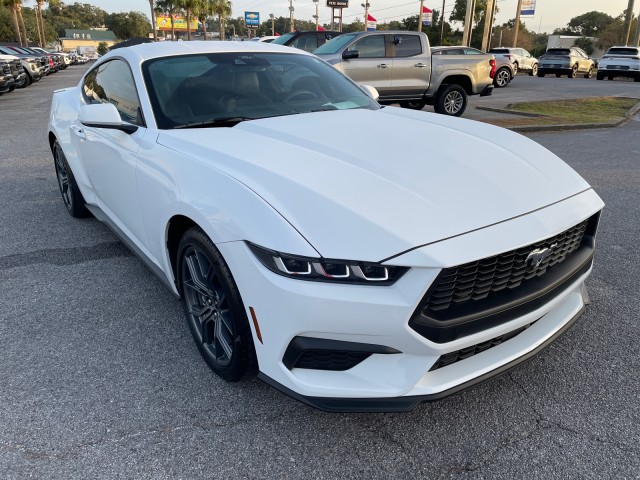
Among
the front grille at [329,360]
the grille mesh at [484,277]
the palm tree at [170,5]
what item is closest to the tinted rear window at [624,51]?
the grille mesh at [484,277]

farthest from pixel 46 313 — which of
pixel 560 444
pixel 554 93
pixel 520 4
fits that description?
pixel 520 4

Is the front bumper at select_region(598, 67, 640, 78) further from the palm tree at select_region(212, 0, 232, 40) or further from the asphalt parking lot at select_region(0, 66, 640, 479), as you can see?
the palm tree at select_region(212, 0, 232, 40)

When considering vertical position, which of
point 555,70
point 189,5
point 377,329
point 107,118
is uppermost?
point 189,5

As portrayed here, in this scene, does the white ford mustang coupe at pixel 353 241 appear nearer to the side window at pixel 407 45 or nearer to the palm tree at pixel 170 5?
the side window at pixel 407 45

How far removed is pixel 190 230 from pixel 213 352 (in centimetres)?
63

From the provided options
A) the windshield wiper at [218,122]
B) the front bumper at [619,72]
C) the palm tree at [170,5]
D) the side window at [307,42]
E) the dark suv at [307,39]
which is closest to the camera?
the windshield wiper at [218,122]

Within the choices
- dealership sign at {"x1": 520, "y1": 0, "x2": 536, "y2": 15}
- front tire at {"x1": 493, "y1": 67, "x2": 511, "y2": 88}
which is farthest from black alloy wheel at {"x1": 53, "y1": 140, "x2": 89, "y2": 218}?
dealership sign at {"x1": 520, "y1": 0, "x2": 536, "y2": 15}

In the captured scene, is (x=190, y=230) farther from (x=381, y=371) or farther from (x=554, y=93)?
(x=554, y=93)

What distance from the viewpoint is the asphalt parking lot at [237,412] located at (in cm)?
205

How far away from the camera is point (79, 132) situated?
407 centimetres

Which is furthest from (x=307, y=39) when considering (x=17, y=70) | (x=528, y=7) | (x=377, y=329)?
(x=528, y=7)

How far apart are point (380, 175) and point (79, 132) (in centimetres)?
292

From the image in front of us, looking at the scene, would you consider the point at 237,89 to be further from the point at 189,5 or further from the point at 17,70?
the point at 189,5

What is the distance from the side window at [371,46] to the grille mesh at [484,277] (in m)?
9.95
